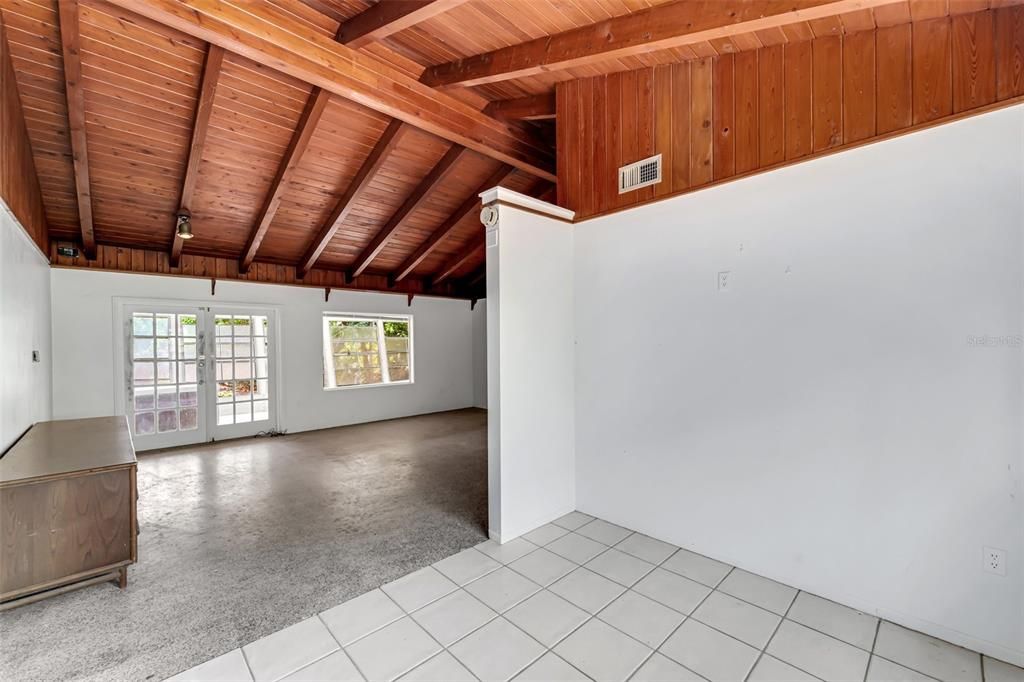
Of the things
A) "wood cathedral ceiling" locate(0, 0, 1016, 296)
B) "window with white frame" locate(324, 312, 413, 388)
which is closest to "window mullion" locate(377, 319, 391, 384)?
"window with white frame" locate(324, 312, 413, 388)

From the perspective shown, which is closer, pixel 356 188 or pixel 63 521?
pixel 63 521

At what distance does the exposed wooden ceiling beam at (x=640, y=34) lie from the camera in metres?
1.89

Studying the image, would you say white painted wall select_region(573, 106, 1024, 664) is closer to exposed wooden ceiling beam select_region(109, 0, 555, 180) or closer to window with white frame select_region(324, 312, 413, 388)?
exposed wooden ceiling beam select_region(109, 0, 555, 180)

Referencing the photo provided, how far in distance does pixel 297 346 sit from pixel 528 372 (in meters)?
4.87

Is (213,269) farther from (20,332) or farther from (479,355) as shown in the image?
(479,355)

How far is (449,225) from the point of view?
5887mm

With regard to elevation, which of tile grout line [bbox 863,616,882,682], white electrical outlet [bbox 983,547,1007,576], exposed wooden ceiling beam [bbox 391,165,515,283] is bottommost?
tile grout line [bbox 863,616,882,682]

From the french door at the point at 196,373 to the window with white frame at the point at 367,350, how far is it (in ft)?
3.12

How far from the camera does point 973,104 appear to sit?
5.95ft

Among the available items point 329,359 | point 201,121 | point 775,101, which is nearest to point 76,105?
point 201,121

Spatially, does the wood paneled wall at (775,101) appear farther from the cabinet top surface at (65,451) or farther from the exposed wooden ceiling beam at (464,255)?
the cabinet top surface at (65,451)

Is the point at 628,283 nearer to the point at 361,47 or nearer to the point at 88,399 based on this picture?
the point at 361,47

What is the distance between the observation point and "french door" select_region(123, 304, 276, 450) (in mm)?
5324

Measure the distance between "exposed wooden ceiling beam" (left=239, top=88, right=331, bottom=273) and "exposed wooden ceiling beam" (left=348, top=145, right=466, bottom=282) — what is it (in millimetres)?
1264
